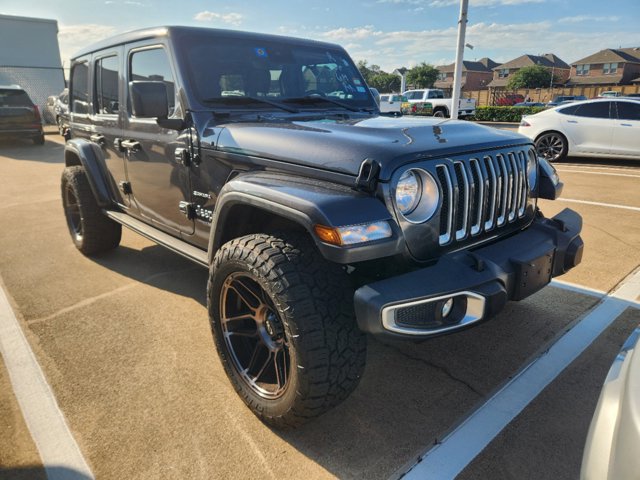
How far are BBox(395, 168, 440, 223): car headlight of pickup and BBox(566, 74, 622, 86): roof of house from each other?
81.2 meters

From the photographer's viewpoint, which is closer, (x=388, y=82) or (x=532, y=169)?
(x=532, y=169)

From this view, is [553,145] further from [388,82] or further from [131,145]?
[388,82]

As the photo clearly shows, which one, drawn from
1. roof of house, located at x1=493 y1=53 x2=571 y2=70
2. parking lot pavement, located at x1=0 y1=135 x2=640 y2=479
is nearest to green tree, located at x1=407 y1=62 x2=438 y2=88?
roof of house, located at x1=493 y1=53 x2=571 y2=70

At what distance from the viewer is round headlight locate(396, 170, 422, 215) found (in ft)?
6.57

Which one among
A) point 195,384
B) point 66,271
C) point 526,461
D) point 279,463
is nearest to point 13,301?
point 66,271

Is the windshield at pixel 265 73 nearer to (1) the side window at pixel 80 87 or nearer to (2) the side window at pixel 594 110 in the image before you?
(1) the side window at pixel 80 87

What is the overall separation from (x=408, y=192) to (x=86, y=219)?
3472 mm

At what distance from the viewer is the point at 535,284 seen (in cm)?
227

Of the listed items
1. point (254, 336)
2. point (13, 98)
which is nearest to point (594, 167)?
point (254, 336)

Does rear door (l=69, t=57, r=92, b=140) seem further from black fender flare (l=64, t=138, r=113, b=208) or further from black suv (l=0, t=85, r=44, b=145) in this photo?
black suv (l=0, t=85, r=44, b=145)

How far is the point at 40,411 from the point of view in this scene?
241cm

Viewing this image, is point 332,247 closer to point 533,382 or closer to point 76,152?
point 533,382

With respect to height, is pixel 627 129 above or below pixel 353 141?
above

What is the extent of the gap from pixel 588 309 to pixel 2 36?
28.1 metres
